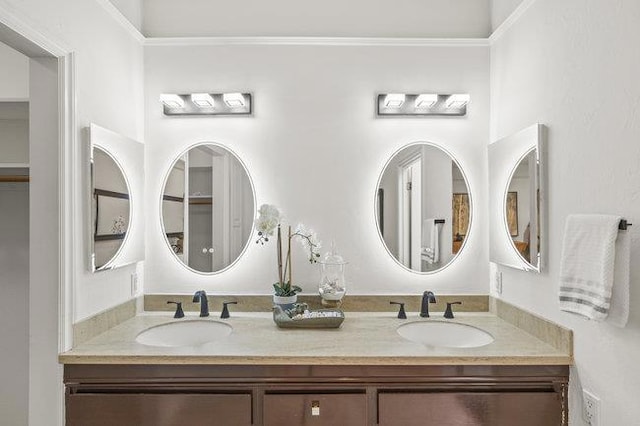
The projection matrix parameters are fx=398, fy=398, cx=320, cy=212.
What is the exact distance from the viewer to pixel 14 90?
1928mm

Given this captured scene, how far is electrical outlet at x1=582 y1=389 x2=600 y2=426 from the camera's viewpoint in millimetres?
1410

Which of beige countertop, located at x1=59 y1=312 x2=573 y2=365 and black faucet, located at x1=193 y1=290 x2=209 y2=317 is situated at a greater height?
black faucet, located at x1=193 y1=290 x2=209 y2=317

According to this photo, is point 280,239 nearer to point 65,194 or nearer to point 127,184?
point 127,184

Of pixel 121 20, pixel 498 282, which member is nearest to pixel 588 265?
pixel 498 282

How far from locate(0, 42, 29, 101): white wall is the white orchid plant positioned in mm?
1290

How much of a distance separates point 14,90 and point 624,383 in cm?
279

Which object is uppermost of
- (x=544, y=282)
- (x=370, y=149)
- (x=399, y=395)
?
(x=370, y=149)

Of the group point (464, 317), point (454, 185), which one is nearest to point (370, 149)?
point (454, 185)

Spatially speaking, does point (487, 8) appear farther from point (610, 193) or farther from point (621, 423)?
point (621, 423)

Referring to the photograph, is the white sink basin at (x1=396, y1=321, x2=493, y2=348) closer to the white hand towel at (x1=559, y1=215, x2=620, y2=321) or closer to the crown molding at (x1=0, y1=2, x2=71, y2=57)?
the white hand towel at (x1=559, y1=215, x2=620, y2=321)

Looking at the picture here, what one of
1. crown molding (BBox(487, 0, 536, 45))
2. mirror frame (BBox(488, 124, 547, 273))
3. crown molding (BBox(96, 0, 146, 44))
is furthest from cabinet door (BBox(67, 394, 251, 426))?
crown molding (BBox(487, 0, 536, 45))

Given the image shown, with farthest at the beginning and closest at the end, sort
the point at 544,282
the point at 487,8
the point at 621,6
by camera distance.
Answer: the point at 487,8 → the point at 544,282 → the point at 621,6

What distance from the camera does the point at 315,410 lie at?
1583 millimetres

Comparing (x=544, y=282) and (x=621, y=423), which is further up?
(x=544, y=282)
